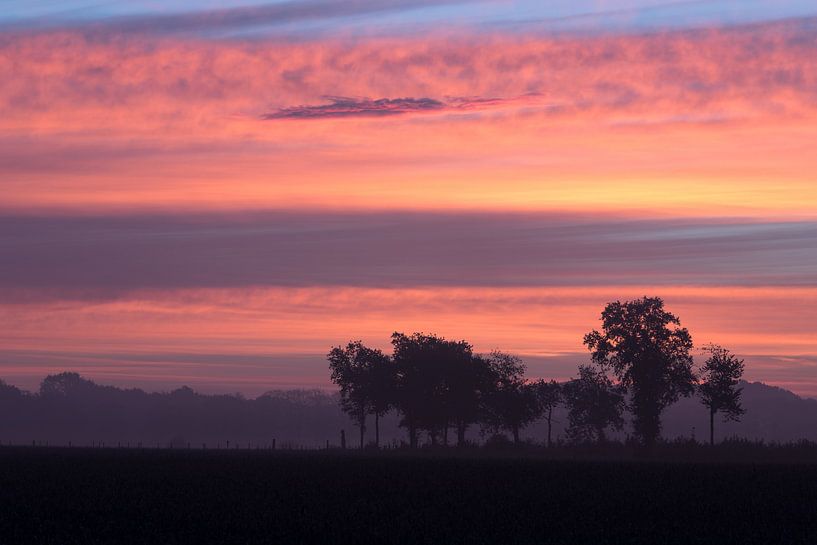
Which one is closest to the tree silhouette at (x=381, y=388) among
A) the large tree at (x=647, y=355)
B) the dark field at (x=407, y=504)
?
the large tree at (x=647, y=355)

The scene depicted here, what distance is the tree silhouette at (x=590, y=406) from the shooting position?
370ft

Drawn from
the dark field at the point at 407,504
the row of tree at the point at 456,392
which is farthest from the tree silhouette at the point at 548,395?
the dark field at the point at 407,504

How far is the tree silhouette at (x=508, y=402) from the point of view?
11525 cm

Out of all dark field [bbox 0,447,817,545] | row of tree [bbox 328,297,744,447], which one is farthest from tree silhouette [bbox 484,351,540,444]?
dark field [bbox 0,447,817,545]

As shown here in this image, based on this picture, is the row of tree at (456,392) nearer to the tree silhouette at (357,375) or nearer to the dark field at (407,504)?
the tree silhouette at (357,375)

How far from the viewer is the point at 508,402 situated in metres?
115

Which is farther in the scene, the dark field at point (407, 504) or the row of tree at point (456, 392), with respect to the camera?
the row of tree at point (456, 392)

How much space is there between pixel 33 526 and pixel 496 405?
82833mm

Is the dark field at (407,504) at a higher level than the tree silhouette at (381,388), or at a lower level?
lower

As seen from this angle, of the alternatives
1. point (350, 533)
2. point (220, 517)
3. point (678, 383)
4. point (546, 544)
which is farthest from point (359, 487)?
point (678, 383)

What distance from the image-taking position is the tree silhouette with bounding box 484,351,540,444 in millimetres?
115250

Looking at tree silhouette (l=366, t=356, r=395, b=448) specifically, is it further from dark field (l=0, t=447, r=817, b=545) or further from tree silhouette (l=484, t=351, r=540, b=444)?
dark field (l=0, t=447, r=817, b=545)

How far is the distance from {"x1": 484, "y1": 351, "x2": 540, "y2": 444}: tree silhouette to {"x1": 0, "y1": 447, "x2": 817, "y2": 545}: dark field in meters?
52.9

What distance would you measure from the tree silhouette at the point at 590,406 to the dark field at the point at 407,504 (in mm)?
50919
